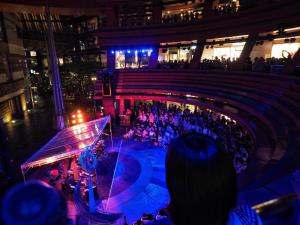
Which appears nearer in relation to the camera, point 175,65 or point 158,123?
point 158,123

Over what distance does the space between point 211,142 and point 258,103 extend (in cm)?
1287

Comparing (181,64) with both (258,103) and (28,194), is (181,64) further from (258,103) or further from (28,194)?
(28,194)

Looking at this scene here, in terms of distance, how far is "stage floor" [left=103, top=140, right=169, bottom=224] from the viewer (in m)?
10.5

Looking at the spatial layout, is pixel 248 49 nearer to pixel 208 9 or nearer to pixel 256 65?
pixel 256 65

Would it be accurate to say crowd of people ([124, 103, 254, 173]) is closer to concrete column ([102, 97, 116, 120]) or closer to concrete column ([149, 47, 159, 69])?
concrete column ([102, 97, 116, 120])

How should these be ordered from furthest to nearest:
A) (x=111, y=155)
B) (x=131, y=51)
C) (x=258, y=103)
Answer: (x=131, y=51)
(x=111, y=155)
(x=258, y=103)

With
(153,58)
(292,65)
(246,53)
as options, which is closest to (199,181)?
(292,65)

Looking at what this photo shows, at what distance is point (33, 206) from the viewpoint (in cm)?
Result: 136

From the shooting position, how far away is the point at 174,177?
1.43 metres

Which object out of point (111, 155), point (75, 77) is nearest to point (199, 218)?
point (111, 155)

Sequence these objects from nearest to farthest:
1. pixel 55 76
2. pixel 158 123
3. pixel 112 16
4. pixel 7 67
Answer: pixel 55 76
pixel 158 123
pixel 7 67
pixel 112 16

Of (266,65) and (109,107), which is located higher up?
(266,65)

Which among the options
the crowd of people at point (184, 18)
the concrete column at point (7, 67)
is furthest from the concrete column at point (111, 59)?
the concrete column at point (7, 67)

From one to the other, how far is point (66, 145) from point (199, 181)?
36.0 ft
